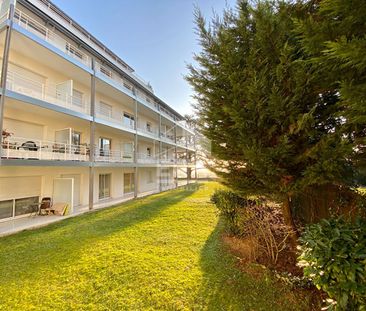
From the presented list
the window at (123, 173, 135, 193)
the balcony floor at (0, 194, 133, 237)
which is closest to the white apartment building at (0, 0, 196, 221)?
the balcony floor at (0, 194, 133, 237)

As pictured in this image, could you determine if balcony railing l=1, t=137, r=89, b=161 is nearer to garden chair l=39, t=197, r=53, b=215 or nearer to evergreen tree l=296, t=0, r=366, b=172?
garden chair l=39, t=197, r=53, b=215

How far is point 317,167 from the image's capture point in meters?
3.64

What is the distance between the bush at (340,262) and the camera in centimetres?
250

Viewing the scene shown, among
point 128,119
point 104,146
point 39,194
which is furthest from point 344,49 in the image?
point 128,119

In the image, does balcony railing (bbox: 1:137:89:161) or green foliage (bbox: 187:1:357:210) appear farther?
balcony railing (bbox: 1:137:89:161)

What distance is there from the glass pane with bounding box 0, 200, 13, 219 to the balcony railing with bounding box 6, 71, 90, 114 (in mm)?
5409

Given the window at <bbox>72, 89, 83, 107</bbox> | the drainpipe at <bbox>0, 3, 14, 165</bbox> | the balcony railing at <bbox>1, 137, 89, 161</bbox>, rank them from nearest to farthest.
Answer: the drainpipe at <bbox>0, 3, 14, 165</bbox> → the balcony railing at <bbox>1, 137, 89, 161</bbox> → the window at <bbox>72, 89, 83, 107</bbox>

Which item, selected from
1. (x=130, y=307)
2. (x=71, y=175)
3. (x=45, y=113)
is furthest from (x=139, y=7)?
(x=130, y=307)

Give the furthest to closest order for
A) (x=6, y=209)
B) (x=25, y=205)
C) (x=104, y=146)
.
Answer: (x=104, y=146)
(x=25, y=205)
(x=6, y=209)

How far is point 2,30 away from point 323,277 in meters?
13.0

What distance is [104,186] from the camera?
16.9 m

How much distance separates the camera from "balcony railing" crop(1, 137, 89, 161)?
8.74 metres

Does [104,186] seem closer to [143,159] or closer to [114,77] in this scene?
[143,159]

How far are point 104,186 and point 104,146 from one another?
11.1ft
